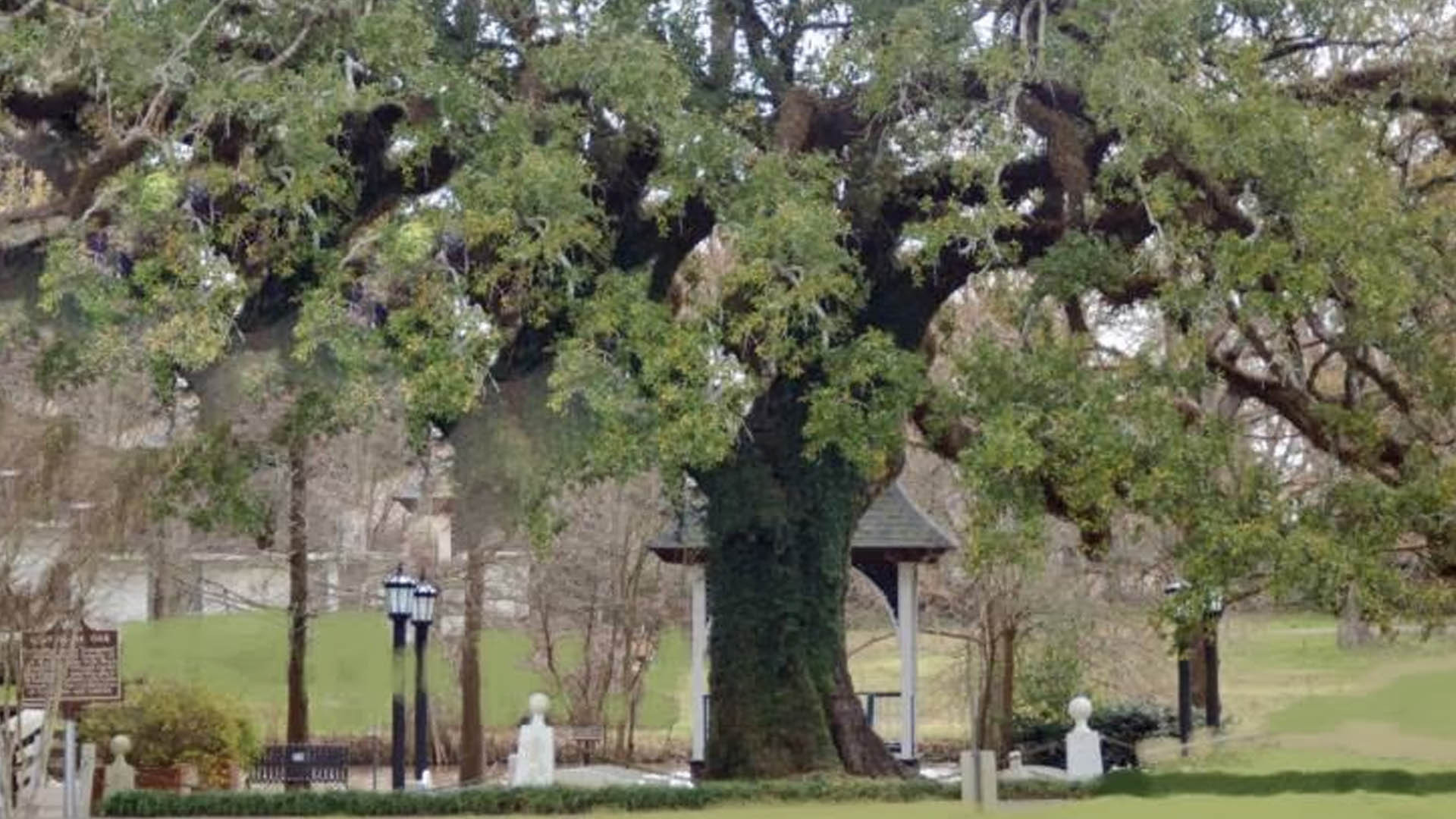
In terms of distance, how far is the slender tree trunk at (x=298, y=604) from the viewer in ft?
107

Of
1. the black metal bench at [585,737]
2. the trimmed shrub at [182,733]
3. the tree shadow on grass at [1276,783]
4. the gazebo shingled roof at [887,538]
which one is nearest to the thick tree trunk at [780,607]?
the gazebo shingled roof at [887,538]

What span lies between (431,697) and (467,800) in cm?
2025

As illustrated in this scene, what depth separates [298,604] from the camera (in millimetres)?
32625

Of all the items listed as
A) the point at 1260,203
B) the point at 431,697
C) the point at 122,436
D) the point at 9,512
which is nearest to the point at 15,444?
the point at 9,512

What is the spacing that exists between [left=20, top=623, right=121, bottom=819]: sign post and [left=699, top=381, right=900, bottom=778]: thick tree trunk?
6608 mm

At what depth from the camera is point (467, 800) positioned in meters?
20.4

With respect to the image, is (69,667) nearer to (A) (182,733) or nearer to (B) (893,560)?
(A) (182,733)

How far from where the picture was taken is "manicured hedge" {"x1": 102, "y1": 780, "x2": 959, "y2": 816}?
19234 mm

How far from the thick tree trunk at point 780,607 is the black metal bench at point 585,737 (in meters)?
13.6

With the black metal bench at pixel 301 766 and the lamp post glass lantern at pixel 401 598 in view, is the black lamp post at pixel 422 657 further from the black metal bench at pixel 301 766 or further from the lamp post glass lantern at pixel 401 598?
the black metal bench at pixel 301 766

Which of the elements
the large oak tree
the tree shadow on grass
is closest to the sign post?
the large oak tree

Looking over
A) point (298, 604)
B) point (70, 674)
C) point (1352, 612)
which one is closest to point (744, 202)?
point (1352, 612)

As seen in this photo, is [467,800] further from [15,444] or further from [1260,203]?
[1260,203]

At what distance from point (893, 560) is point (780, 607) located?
5.56 meters
